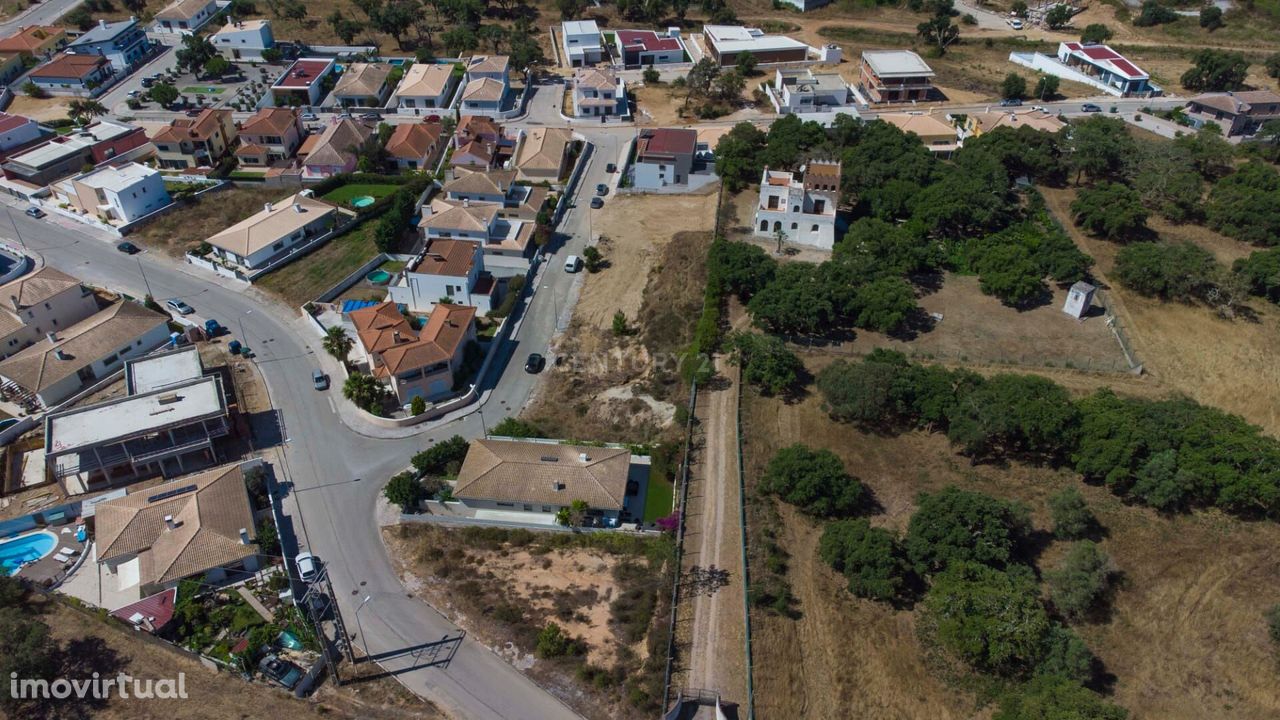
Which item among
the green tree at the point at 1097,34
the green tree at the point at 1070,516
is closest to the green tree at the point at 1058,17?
the green tree at the point at 1097,34

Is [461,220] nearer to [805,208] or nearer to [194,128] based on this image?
[805,208]

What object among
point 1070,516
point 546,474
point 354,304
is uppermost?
point 1070,516

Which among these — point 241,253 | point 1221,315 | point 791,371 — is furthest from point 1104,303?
point 241,253

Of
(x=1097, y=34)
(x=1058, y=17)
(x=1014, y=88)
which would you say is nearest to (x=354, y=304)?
(x=1014, y=88)

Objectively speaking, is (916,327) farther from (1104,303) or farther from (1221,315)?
(1221,315)

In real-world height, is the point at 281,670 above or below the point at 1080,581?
below

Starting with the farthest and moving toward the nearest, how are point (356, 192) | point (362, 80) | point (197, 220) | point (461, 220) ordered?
point (362, 80) < point (356, 192) < point (197, 220) < point (461, 220)

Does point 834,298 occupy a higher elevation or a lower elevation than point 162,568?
higher
